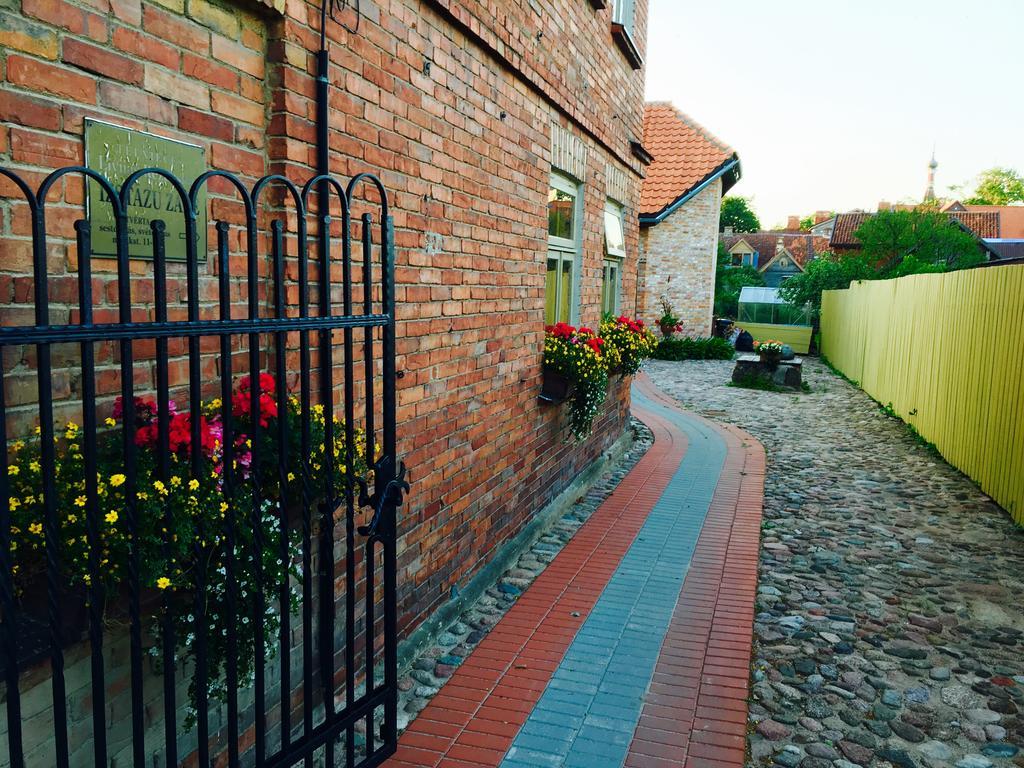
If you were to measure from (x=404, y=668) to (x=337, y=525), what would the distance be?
95 centimetres

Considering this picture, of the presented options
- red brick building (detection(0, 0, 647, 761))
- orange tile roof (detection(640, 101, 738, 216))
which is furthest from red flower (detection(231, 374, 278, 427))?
orange tile roof (detection(640, 101, 738, 216))

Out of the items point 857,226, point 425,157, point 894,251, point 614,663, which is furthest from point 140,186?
point 857,226

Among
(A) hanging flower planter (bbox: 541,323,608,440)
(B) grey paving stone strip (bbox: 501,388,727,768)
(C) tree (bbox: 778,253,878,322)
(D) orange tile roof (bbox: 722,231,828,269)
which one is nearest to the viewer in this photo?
(B) grey paving stone strip (bbox: 501,388,727,768)

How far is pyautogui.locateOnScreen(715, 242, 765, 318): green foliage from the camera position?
44562 mm

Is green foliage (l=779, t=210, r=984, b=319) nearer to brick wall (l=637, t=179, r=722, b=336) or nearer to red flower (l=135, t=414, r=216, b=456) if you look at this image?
brick wall (l=637, t=179, r=722, b=336)

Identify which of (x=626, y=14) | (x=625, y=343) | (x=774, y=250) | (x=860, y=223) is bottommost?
(x=625, y=343)

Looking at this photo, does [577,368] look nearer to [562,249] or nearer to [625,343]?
[562,249]

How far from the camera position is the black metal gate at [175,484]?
1869mm

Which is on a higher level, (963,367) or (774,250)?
(774,250)

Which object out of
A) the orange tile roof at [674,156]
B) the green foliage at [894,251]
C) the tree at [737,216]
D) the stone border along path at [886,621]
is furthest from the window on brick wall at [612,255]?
the tree at [737,216]

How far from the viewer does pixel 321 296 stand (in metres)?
2.85

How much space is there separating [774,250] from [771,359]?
63.3m

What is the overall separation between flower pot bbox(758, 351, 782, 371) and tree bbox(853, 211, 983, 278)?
15.8m

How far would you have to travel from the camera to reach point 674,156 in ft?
74.8
